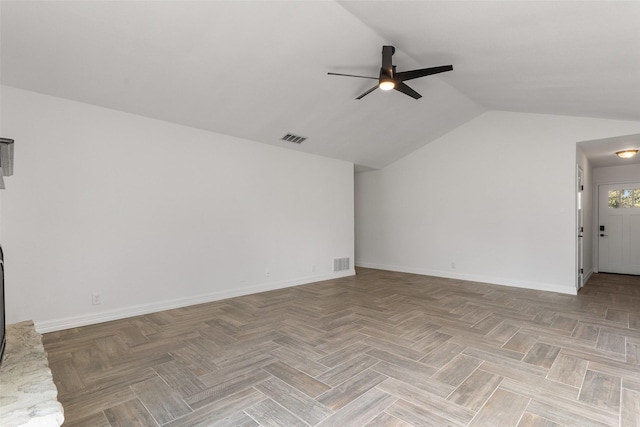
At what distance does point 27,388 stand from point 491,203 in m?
6.55

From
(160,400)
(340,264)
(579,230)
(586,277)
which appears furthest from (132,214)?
(586,277)

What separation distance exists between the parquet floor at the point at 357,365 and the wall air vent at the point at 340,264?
211cm

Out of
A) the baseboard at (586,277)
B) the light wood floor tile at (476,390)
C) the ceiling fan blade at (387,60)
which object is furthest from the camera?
the baseboard at (586,277)

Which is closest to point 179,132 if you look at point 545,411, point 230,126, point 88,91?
point 230,126

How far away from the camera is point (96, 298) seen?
12.5ft

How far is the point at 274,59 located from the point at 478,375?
356cm

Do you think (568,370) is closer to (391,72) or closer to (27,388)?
(391,72)

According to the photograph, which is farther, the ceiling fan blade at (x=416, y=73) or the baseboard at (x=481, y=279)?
the baseboard at (x=481, y=279)

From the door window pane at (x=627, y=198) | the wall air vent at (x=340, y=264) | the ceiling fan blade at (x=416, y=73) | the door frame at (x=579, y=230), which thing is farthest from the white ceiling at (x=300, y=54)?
the door window pane at (x=627, y=198)

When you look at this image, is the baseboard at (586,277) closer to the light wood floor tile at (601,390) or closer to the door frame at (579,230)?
the door frame at (579,230)

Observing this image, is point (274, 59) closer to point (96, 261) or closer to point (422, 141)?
point (96, 261)

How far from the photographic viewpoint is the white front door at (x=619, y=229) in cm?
671

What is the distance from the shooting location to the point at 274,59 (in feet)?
11.5

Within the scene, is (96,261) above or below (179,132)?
below
